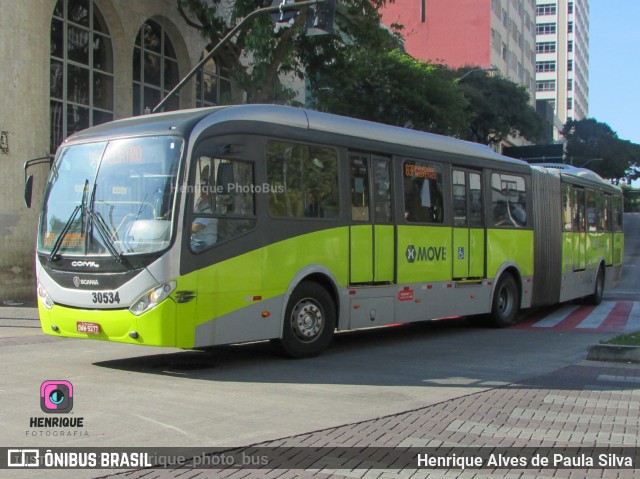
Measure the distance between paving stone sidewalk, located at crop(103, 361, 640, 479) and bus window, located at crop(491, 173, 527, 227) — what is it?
6.92 metres

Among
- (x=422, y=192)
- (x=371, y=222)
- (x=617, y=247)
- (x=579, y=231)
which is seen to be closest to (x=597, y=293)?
(x=579, y=231)

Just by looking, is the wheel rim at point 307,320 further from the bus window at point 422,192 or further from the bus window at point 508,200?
the bus window at point 508,200

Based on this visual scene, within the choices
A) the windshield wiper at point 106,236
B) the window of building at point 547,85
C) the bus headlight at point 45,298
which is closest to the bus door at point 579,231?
the windshield wiper at point 106,236

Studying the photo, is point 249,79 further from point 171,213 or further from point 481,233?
point 171,213

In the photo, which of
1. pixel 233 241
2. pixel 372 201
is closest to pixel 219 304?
pixel 233 241

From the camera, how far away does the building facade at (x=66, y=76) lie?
19.2 metres

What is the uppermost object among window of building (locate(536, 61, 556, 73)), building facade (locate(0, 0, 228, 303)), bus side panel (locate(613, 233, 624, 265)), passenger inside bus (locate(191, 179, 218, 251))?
window of building (locate(536, 61, 556, 73))

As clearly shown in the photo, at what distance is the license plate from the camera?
351 inches

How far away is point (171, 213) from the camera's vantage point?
28.7 feet

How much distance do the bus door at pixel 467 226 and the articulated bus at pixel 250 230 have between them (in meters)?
0.04

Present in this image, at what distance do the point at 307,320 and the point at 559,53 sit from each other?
459 ft

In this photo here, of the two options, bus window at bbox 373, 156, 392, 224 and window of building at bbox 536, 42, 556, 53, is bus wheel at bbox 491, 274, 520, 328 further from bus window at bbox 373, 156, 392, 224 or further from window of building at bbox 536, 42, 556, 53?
window of building at bbox 536, 42, 556, 53

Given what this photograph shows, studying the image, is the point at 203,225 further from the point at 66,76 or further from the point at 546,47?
the point at 546,47

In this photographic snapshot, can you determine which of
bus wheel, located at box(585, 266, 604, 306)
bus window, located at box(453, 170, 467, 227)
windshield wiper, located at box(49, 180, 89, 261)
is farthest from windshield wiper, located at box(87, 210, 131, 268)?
bus wheel, located at box(585, 266, 604, 306)
